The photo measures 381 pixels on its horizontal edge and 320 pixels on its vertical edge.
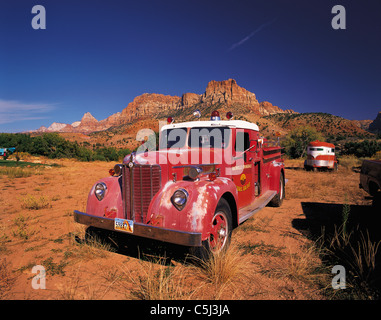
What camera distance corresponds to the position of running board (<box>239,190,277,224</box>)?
14.0 feet

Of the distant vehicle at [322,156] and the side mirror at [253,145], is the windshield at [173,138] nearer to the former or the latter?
the side mirror at [253,145]

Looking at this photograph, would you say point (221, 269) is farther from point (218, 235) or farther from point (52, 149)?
point (52, 149)

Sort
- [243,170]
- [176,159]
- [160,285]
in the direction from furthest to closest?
[243,170] < [176,159] < [160,285]

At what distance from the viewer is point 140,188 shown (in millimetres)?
3602

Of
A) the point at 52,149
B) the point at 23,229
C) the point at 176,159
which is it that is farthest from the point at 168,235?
the point at 52,149

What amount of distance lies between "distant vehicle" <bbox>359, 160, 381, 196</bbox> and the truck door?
2382 millimetres

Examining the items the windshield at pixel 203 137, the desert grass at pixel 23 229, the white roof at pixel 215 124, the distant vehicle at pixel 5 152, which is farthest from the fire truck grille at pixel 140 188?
the distant vehicle at pixel 5 152

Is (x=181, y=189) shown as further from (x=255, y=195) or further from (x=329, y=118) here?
(x=329, y=118)

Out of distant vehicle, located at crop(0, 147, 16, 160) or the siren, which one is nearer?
the siren

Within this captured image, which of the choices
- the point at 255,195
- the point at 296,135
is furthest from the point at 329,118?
the point at 255,195

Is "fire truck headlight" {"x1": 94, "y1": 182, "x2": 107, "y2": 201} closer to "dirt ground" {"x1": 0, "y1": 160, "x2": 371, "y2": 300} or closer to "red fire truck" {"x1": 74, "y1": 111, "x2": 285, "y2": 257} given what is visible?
"red fire truck" {"x1": 74, "y1": 111, "x2": 285, "y2": 257}

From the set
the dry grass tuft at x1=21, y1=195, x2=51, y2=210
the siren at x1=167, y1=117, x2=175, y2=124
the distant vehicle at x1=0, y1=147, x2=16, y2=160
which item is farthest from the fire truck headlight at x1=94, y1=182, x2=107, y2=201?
the distant vehicle at x1=0, y1=147, x2=16, y2=160

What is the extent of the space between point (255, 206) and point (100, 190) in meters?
3.18

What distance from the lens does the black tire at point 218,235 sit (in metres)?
3.21
